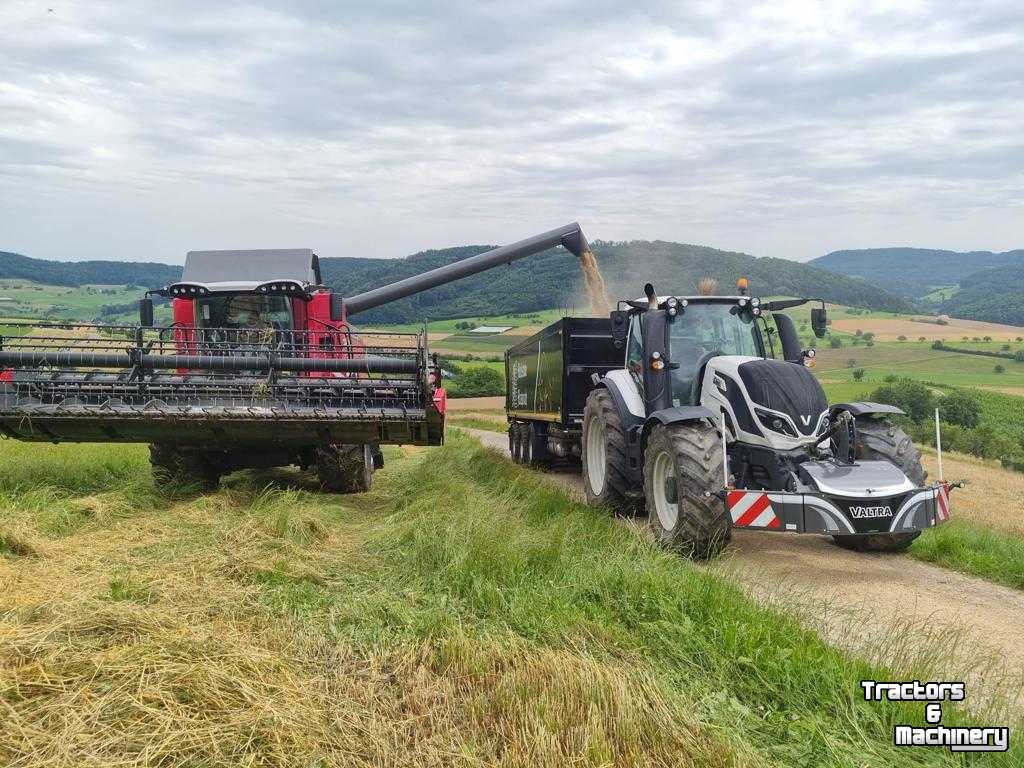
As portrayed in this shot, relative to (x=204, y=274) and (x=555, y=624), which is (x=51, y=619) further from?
(x=204, y=274)

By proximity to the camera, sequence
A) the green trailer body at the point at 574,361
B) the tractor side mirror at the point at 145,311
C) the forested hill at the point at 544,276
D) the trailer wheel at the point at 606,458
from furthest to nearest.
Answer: the forested hill at the point at 544,276, the green trailer body at the point at 574,361, the tractor side mirror at the point at 145,311, the trailer wheel at the point at 606,458

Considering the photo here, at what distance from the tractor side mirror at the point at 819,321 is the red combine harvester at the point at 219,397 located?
3.68 metres

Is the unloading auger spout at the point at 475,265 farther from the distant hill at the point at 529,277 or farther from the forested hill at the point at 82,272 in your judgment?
the forested hill at the point at 82,272

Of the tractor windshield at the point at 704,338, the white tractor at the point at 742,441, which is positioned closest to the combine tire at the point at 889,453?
the white tractor at the point at 742,441

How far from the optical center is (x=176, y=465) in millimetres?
8945

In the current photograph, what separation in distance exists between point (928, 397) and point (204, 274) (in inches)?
1622

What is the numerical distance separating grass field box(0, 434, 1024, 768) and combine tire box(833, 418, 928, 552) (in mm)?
2254

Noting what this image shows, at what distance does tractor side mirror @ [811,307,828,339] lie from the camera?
8070mm

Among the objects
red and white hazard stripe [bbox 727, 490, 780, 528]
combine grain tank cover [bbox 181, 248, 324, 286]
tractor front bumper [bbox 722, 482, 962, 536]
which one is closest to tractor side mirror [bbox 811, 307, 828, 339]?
tractor front bumper [bbox 722, 482, 962, 536]

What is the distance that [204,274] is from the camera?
11297mm

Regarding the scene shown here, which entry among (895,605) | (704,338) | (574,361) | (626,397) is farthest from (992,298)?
(895,605)

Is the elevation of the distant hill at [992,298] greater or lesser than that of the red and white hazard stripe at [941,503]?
greater

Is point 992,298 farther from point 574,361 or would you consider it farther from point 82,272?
point 574,361

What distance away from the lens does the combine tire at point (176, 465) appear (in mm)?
8922
